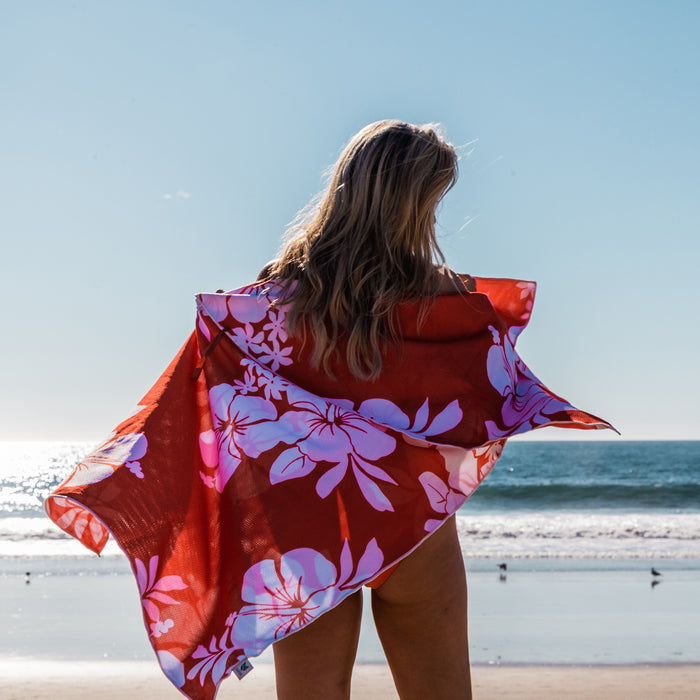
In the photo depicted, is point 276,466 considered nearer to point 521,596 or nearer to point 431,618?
point 431,618

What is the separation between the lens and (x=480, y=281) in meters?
2.29

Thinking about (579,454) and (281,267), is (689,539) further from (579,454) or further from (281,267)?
(579,454)

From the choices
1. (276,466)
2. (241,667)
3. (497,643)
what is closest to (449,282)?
→ (276,466)

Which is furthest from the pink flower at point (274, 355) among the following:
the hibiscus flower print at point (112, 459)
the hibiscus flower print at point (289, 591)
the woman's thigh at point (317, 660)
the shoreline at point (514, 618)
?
the shoreline at point (514, 618)

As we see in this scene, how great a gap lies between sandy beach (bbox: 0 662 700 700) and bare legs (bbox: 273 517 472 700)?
244 centimetres

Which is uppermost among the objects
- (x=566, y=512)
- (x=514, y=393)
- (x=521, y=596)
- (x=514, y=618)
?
(x=514, y=393)

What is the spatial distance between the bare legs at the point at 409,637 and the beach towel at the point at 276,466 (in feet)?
0.24

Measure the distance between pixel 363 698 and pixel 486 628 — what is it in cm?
153

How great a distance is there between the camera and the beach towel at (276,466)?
1708 mm

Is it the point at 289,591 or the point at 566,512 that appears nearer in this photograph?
the point at 289,591

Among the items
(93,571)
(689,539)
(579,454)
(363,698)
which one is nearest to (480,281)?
(363,698)

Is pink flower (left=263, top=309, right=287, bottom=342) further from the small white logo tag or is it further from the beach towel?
the small white logo tag

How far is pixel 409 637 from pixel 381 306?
776 millimetres

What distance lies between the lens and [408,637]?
185 cm
